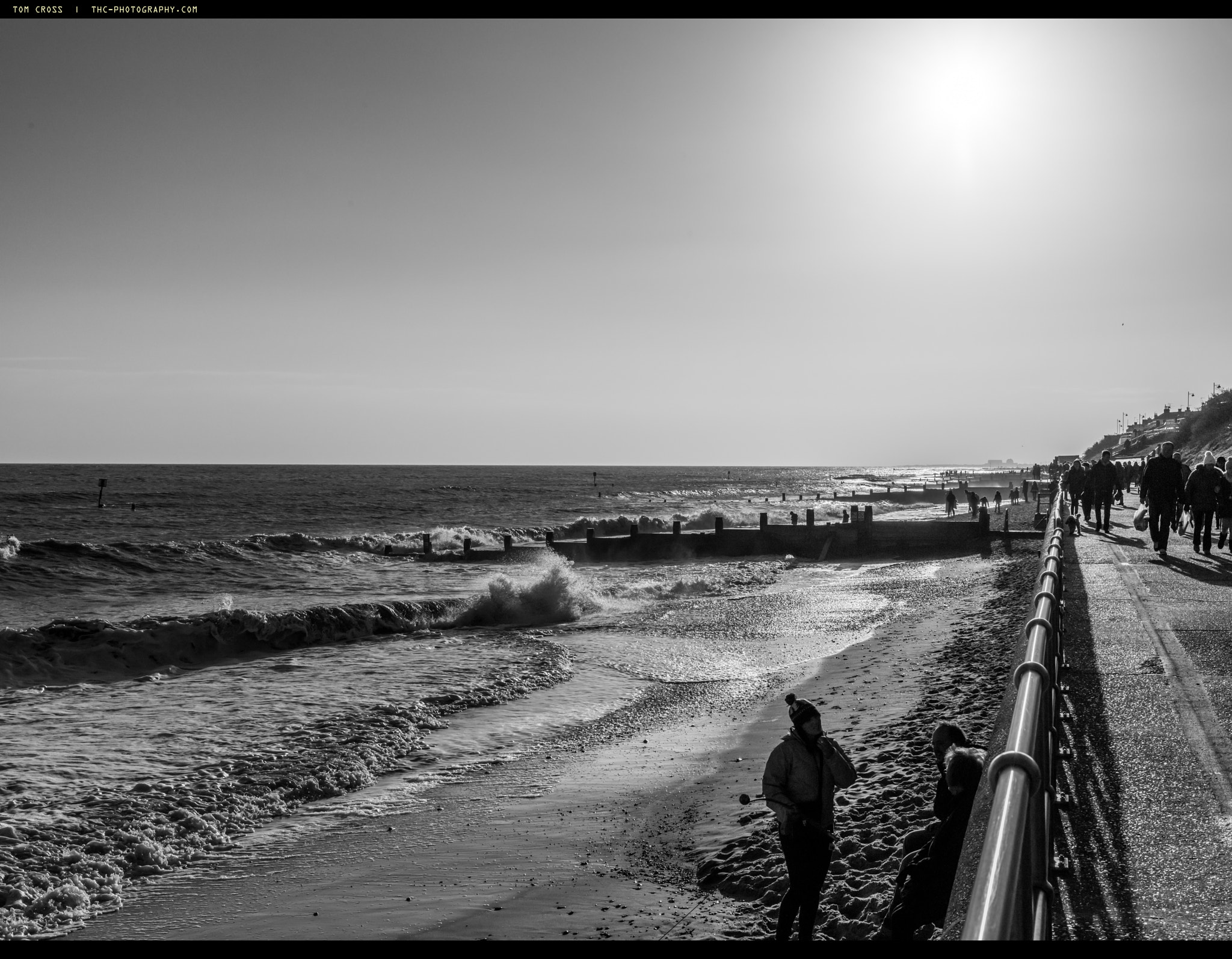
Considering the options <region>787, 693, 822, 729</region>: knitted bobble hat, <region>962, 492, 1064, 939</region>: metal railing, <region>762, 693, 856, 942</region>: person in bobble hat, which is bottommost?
<region>762, 693, 856, 942</region>: person in bobble hat

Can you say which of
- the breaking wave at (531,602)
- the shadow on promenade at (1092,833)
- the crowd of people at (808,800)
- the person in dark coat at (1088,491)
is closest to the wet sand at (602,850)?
the crowd of people at (808,800)

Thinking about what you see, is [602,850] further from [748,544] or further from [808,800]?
[748,544]

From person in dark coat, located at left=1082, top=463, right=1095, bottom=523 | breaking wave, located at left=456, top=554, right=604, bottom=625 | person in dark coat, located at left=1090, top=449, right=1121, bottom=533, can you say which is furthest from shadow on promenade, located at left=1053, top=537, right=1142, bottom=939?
person in dark coat, located at left=1082, top=463, right=1095, bottom=523

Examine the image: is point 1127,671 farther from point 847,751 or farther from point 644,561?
point 644,561

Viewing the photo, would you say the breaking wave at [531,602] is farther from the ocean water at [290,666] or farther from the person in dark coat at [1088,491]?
the person in dark coat at [1088,491]

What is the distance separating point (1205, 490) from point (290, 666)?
14867 millimetres

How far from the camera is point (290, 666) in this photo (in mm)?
15406

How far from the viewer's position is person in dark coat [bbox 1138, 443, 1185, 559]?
13688 mm

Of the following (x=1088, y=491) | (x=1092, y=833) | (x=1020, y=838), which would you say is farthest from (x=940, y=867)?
(x=1088, y=491)

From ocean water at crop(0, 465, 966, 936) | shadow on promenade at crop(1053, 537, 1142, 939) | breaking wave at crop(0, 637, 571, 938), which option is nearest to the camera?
shadow on promenade at crop(1053, 537, 1142, 939)

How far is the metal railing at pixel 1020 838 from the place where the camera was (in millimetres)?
1589

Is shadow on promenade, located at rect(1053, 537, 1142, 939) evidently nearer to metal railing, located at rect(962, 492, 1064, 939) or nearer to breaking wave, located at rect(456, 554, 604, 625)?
metal railing, located at rect(962, 492, 1064, 939)

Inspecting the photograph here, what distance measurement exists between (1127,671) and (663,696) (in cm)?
700

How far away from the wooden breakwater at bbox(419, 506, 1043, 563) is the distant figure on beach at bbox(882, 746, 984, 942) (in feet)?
97.1
